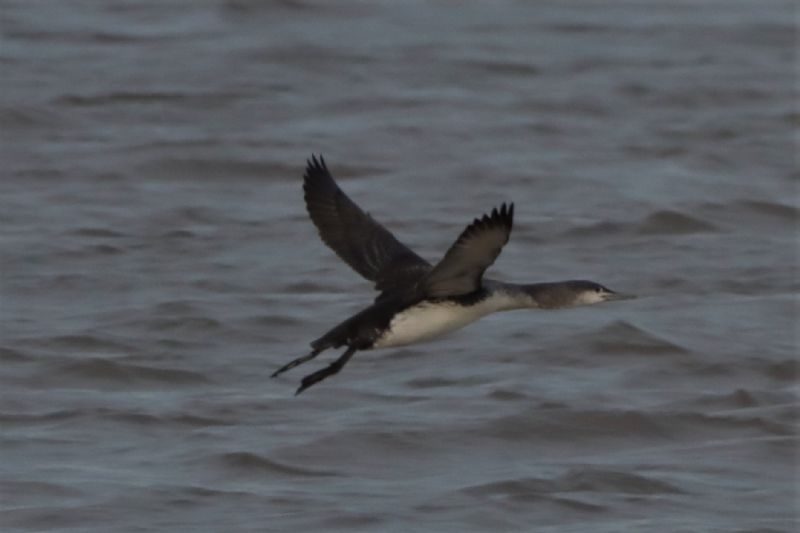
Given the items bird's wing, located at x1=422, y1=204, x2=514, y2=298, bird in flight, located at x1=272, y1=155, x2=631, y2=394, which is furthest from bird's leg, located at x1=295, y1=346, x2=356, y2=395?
bird's wing, located at x1=422, y1=204, x2=514, y2=298

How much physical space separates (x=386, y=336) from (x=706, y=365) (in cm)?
345

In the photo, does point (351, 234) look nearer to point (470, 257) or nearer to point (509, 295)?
point (509, 295)

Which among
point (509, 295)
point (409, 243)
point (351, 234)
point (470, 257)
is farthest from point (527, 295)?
point (409, 243)

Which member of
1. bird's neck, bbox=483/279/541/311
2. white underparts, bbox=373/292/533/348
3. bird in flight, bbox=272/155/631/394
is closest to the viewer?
bird in flight, bbox=272/155/631/394

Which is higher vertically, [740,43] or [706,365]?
[740,43]

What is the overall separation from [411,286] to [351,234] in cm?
61

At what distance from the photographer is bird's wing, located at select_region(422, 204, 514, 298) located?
23.0 feet

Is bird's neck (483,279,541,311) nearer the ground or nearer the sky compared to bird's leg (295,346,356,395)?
nearer the sky

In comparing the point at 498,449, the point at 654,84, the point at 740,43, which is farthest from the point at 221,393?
the point at 740,43

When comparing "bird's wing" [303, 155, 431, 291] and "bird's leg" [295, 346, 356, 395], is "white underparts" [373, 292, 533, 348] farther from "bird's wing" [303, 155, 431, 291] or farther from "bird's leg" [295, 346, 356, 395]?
"bird's wing" [303, 155, 431, 291]

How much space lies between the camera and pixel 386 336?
298 inches

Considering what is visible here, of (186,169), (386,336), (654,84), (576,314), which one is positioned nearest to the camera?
(386,336)

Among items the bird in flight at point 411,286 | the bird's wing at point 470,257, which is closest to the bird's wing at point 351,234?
the bird in flight at point 411,286

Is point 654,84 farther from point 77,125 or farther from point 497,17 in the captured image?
point 77,125
